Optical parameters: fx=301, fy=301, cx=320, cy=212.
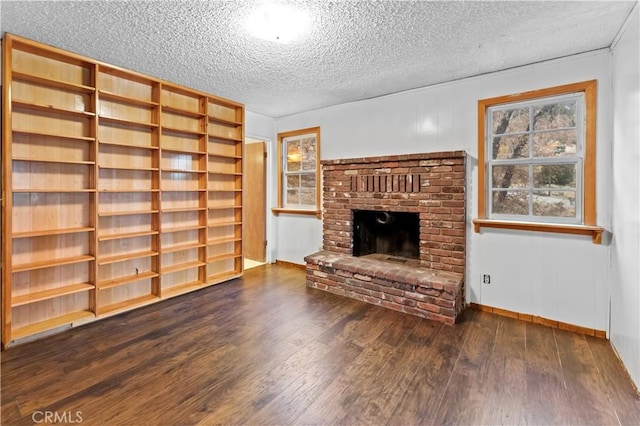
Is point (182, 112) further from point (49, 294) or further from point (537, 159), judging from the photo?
point (537, 159)

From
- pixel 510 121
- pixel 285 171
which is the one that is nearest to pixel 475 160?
pixel 510 121

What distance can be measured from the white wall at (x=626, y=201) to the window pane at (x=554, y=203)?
13.5 inches

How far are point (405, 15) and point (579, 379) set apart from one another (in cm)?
276

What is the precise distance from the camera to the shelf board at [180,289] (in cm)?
Answer: 350

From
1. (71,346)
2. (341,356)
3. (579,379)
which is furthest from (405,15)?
(71,346)

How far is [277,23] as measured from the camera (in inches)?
87.2

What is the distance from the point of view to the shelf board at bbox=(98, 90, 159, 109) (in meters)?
2.90

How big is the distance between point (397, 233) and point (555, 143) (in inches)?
75.7

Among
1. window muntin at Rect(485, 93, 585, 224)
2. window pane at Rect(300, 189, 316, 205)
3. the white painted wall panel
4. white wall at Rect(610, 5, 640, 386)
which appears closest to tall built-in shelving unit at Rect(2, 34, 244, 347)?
the white painted wall panel

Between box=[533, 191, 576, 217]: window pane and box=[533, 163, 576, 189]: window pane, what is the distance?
75 millimetres

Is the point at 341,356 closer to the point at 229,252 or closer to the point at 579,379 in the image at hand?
the point at 579,379

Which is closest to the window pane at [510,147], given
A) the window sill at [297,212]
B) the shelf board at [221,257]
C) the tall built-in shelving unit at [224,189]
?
the window sill at [297,212]

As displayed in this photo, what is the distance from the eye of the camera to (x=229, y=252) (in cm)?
438

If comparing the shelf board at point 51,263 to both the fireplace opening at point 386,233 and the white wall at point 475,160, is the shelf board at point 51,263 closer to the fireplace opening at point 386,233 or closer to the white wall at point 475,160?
the fireplace opening at point 386,233
